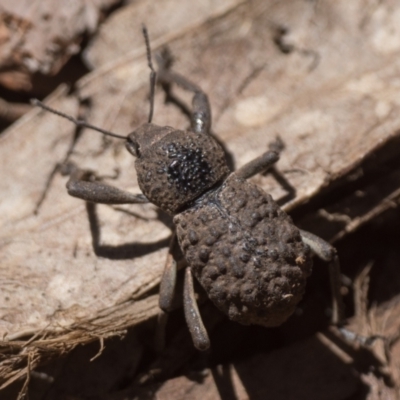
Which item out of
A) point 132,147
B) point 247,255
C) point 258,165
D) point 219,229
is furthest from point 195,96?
point 247,255

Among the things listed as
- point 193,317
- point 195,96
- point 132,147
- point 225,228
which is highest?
point 195,96

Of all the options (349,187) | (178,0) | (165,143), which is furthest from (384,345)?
(178,0)

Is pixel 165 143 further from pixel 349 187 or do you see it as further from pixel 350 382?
pixel 350 382

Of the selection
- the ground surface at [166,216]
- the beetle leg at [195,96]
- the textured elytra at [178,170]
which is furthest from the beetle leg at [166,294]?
the beetle leg at [195,96]

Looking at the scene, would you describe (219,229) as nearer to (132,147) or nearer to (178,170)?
(178,170)

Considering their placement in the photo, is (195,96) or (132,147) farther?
(195,96)

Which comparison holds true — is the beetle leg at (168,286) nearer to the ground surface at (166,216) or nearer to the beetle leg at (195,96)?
the ground surface at (166,216)

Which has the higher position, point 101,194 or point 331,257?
point 101,194
